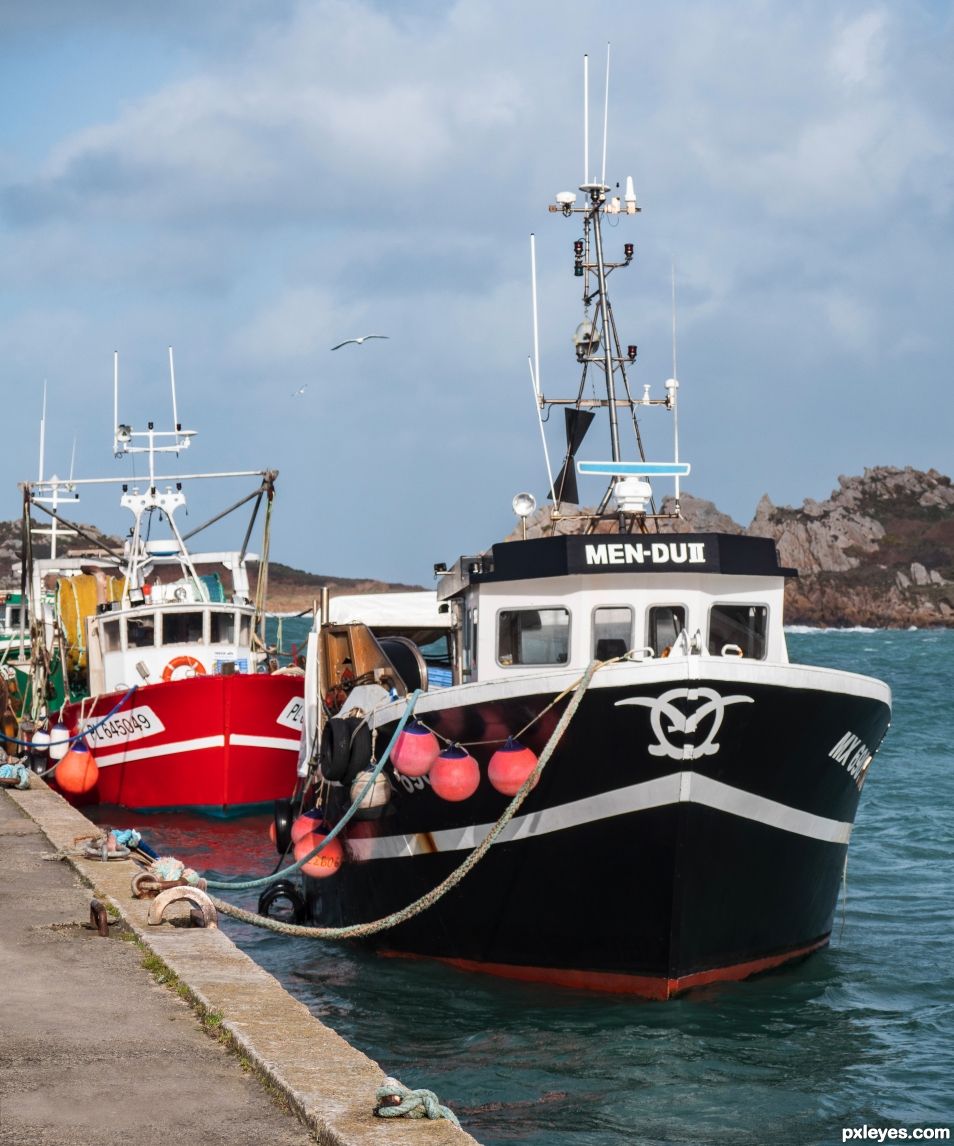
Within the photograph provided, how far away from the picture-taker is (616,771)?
1038 cm

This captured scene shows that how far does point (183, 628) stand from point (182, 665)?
68cm

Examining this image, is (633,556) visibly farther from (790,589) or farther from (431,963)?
(790,589)

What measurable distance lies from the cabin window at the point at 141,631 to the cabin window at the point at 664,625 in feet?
46.8

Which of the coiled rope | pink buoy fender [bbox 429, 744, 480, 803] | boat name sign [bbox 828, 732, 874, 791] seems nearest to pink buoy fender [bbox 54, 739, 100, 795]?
the coiled rope

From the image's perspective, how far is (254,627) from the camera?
81.9 feet

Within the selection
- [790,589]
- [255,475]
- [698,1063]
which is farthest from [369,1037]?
[790,589]

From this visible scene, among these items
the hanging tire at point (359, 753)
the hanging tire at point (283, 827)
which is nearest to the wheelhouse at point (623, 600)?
the hanging tire at point (359, 753)

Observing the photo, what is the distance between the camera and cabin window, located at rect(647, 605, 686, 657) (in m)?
11.8

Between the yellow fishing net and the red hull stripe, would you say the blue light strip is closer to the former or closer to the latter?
the red hull stripe

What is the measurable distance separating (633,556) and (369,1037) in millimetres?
4067

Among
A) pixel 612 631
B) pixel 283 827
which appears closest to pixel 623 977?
pixel 612 631

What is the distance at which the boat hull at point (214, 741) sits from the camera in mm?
22656

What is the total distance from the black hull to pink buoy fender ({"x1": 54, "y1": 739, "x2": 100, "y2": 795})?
36.8ft
